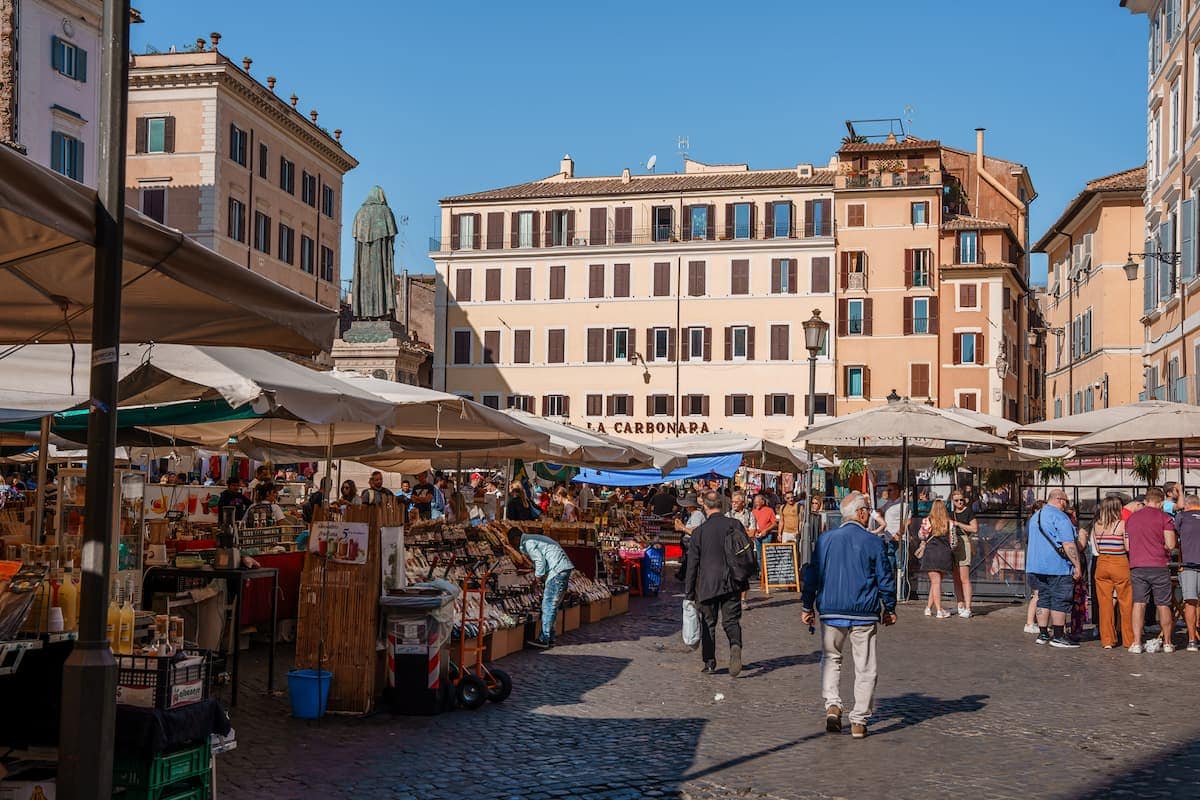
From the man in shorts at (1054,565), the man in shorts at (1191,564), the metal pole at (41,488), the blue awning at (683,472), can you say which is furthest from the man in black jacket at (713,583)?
the blue awning at (683,472)

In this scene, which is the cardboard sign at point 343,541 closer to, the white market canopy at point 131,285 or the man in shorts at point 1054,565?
the white market canopy at point 131,285

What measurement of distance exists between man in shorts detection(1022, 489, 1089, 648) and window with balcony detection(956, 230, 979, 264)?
49608mm

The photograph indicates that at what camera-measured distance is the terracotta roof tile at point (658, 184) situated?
63.7m

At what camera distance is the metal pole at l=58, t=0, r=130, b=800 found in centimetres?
433

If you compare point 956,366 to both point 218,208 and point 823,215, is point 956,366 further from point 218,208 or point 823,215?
point 218,208

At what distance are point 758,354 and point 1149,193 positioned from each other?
90.2 feet

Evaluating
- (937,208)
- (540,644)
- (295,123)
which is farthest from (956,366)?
(540,644)

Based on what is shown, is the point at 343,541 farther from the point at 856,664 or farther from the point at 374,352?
the point at 374,352

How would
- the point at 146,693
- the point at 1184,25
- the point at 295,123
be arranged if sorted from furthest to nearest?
1. the point at 295,123
2. the point at 1184,25
3. the point at 146,693

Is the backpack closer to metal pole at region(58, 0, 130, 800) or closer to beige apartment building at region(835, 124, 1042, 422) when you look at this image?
metal pole at region(58, 0, 130, 800)

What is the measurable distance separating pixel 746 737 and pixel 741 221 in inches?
2195

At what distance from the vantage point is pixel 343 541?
9.69 meters

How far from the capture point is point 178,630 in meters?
7.34

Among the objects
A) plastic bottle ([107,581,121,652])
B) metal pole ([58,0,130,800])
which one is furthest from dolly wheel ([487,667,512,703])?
metal pole ([58,0,130,800])
